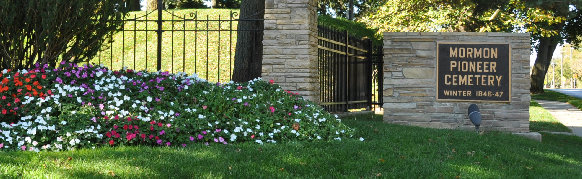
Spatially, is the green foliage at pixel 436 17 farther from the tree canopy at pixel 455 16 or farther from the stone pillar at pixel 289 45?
the stone pillar at pixel 289 45

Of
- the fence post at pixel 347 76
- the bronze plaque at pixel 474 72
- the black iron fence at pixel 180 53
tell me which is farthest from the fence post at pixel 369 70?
the black iron fence at pixel 180 53

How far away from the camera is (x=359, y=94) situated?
40.0ft

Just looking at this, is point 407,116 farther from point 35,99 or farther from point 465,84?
point 35,99

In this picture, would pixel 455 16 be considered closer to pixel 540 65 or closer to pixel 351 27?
pixel 351 27

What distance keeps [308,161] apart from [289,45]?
11.5ft

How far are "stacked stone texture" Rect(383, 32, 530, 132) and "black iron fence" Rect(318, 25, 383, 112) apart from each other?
136 centimetres

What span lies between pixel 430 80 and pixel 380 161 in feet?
13.2

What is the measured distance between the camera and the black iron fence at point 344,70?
10297mm

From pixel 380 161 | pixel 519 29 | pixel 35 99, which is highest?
pixel 519 29

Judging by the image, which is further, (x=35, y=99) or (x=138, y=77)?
(x=138, y=77)

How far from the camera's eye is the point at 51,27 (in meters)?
7.28

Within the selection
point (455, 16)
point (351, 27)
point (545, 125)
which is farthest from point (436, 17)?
point (545, 125)

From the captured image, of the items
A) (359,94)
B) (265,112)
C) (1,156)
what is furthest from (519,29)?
(1,156)

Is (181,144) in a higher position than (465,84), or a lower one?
lower
